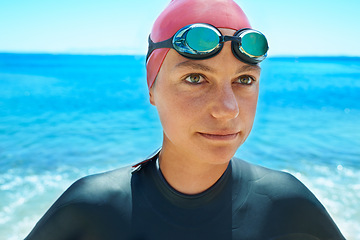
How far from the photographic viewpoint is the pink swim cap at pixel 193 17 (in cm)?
164

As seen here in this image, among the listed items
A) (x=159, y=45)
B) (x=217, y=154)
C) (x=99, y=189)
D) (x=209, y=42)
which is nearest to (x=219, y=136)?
(x=217, y=154)

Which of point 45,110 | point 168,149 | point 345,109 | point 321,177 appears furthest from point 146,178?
point 345,109

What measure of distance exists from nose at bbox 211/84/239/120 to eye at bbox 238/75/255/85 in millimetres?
114

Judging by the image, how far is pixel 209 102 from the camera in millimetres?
1554

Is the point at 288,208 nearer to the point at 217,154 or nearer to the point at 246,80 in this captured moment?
the point at 217,154

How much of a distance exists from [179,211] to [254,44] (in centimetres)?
80

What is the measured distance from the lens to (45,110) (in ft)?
52.2

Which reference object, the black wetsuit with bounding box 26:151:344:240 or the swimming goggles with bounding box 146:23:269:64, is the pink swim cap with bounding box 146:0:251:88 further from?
the black wetsuit with bounding box 26:151:344:240

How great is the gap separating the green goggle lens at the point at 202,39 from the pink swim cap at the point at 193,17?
0.08 meters

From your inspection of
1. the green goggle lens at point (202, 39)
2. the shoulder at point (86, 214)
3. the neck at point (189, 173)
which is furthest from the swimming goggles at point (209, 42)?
the shoulder at point (86, 214)

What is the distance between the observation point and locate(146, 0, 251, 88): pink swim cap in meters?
1.64

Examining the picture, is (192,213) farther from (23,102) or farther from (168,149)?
(23,102)

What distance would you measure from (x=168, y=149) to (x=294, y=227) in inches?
27.0

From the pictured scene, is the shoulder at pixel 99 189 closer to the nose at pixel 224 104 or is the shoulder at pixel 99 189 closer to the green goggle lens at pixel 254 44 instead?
the nose at pixel 224 104
